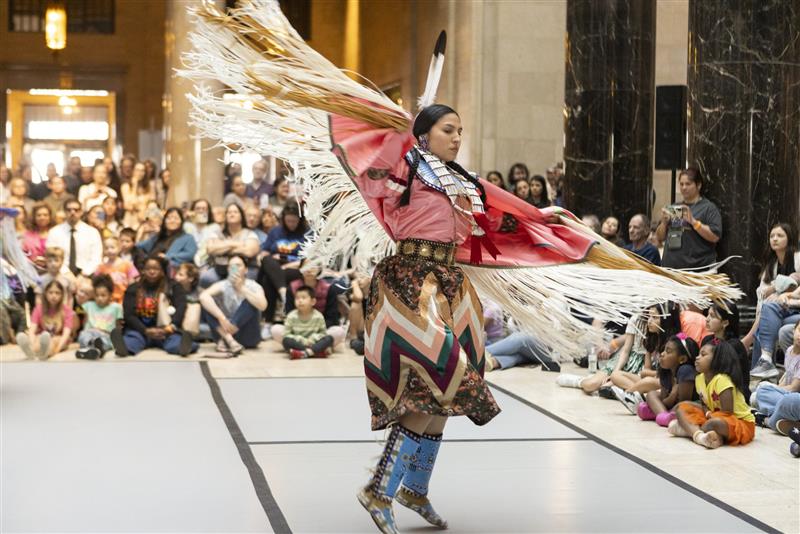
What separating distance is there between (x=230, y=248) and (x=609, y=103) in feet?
13.0

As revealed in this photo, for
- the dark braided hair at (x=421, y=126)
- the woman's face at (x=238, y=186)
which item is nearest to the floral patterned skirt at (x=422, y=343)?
the dark braided hair at (x=421, y=126)

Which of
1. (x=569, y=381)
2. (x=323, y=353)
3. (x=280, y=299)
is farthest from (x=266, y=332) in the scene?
(x=569, y=381)

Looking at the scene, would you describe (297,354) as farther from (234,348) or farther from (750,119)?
(750,119)

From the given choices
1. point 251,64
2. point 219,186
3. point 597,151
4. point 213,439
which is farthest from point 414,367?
point 219,186

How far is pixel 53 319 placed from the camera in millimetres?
11906

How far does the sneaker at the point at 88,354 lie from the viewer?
442 inches

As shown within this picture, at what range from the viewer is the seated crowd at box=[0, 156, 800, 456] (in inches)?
312

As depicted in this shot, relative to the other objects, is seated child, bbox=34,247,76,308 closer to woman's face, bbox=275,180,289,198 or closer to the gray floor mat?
the gray floor mat

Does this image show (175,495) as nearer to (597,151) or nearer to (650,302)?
(650,302)

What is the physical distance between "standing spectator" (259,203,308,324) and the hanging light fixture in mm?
6498

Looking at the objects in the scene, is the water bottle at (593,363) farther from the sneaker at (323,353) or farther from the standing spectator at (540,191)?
the standing spectator at (540,191)

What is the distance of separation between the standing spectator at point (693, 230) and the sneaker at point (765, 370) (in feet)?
2.66

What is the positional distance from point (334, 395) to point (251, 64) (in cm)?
432

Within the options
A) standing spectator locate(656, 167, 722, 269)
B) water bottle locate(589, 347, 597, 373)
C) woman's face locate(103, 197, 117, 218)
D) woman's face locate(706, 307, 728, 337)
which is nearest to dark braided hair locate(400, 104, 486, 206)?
woman's face locate(706, 307, 728, 337)
